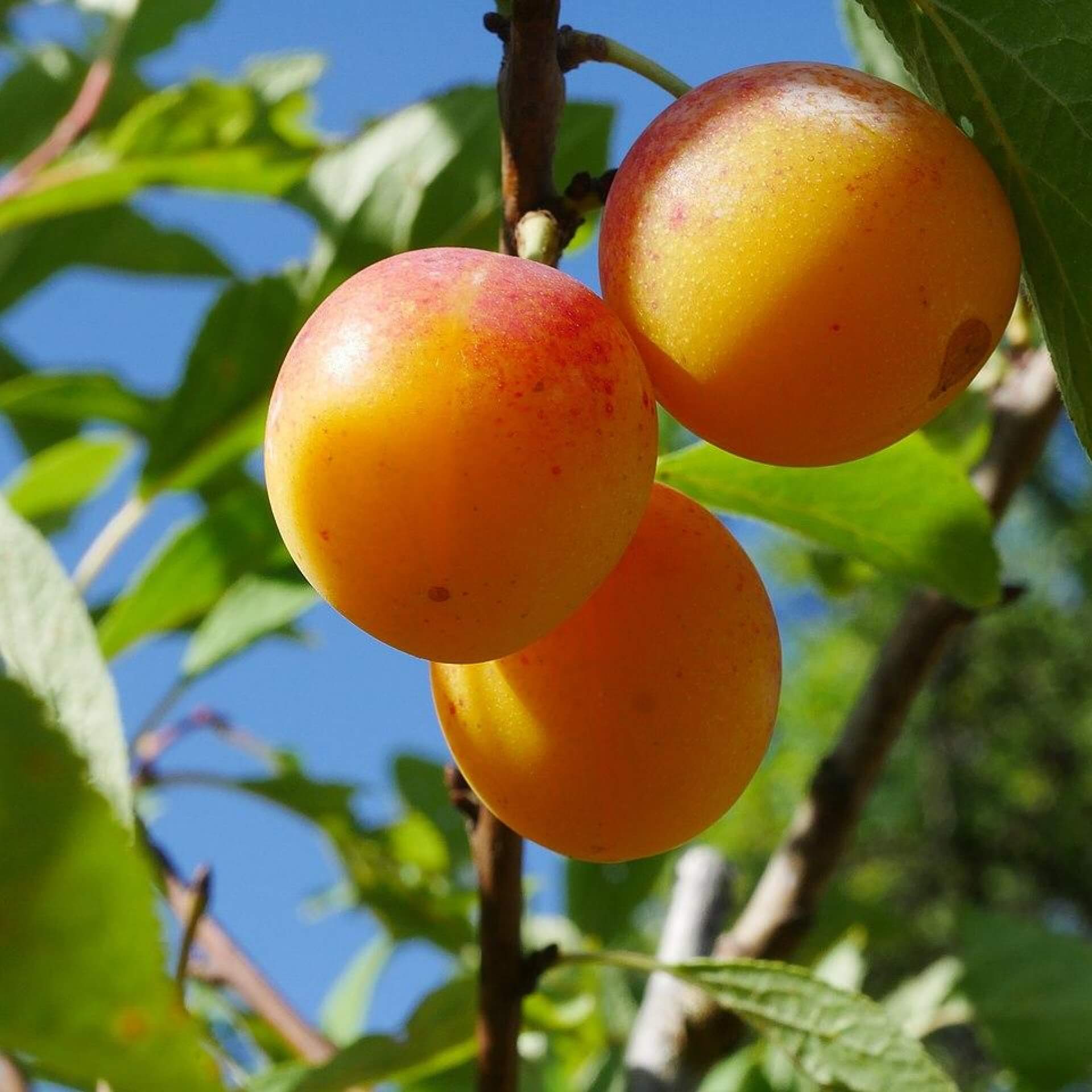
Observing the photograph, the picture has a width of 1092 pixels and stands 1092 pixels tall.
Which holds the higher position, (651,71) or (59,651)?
(651,71)

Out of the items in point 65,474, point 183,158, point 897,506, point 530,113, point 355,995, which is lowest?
point 355,995

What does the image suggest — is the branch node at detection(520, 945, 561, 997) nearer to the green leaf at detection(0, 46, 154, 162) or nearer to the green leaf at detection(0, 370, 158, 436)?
the green leaf at detection(0, 370, 158, 436)

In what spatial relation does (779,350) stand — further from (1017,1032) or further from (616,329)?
(1017,1032)

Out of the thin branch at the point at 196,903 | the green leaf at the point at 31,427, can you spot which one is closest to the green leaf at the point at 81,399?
the green leaf at the point at 31,427

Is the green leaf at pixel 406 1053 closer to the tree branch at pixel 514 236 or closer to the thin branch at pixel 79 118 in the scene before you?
the tree branch at pixel 514 236

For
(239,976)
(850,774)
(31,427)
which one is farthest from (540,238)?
(31,427)

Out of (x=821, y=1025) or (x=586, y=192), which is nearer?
(x=586, y=192)

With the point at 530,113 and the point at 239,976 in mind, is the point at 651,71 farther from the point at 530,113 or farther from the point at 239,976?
the point at 239,976
